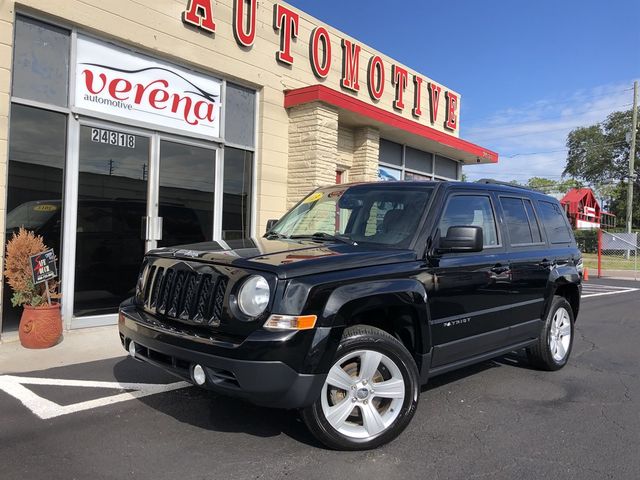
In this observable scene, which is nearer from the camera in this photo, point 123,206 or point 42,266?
point 42,266

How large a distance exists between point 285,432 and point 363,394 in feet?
2.27

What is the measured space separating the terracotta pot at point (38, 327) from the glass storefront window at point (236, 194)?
3.42m

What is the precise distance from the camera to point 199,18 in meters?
8.34

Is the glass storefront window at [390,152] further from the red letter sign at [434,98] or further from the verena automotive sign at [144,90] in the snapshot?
the verena automotive sign at [144,90]

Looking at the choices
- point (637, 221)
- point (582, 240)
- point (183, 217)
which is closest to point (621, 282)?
point (183, 217)

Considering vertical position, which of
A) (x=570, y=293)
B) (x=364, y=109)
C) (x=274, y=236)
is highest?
(x=364, y=109)

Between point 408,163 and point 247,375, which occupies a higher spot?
point 408,163

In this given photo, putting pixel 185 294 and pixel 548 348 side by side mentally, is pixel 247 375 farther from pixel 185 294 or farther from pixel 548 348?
pixel 548 348

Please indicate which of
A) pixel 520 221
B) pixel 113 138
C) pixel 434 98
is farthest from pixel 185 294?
pixel 434 98

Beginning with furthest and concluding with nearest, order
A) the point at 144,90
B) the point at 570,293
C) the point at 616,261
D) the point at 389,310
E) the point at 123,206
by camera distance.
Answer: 1. the point at 616,261
2. the point at 144,90
3. the point at 123,206
4. the point at 570,293
5. the point at 389,310

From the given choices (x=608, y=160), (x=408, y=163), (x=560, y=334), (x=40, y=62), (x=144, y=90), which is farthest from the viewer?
(x=608, y=160)

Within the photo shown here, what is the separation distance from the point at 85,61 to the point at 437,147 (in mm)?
8822

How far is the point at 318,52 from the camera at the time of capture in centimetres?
1059

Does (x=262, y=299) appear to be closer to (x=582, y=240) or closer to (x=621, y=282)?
(x=621, y=282)
